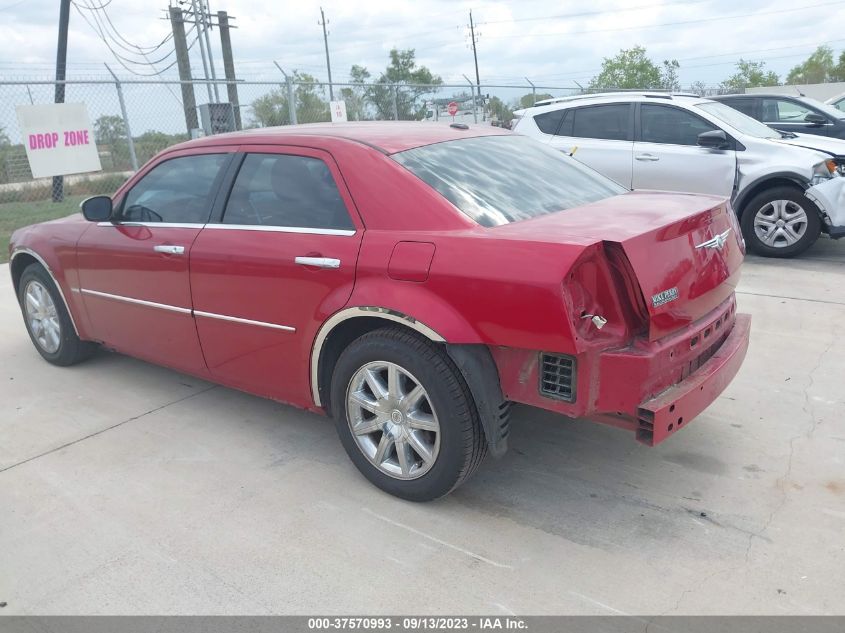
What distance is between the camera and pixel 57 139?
37.7 feet

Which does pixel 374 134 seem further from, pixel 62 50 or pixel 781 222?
pixel 62 50

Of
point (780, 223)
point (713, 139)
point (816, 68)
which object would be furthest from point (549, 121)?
point (816, 68)

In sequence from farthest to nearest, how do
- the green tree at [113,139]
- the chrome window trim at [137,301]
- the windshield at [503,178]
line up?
the green tree at [113,139]
the chrome window trim at [137,301]
the windshield at [503,178]

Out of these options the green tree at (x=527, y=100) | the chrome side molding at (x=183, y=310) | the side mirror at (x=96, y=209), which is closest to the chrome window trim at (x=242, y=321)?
the chrome side molding at (x=183, y=310)

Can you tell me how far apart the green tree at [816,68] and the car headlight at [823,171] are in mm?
63801

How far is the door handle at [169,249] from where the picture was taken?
3.89m

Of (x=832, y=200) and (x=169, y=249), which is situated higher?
(x=169, y=249)

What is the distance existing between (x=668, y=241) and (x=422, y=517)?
5.11 ft

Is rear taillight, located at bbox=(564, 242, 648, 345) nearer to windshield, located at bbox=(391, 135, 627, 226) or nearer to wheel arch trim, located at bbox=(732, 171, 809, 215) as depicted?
windshield, located at bbox=(391, 135, 627, 226)

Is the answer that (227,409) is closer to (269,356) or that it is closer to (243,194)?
(269,356)

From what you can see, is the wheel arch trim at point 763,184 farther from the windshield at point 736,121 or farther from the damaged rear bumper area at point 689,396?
the damaged rear bumper area at point 689,396

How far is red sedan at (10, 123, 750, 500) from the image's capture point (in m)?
2.68

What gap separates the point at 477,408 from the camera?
9.40ft

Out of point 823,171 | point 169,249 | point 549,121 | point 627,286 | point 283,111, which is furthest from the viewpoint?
point 283,111
